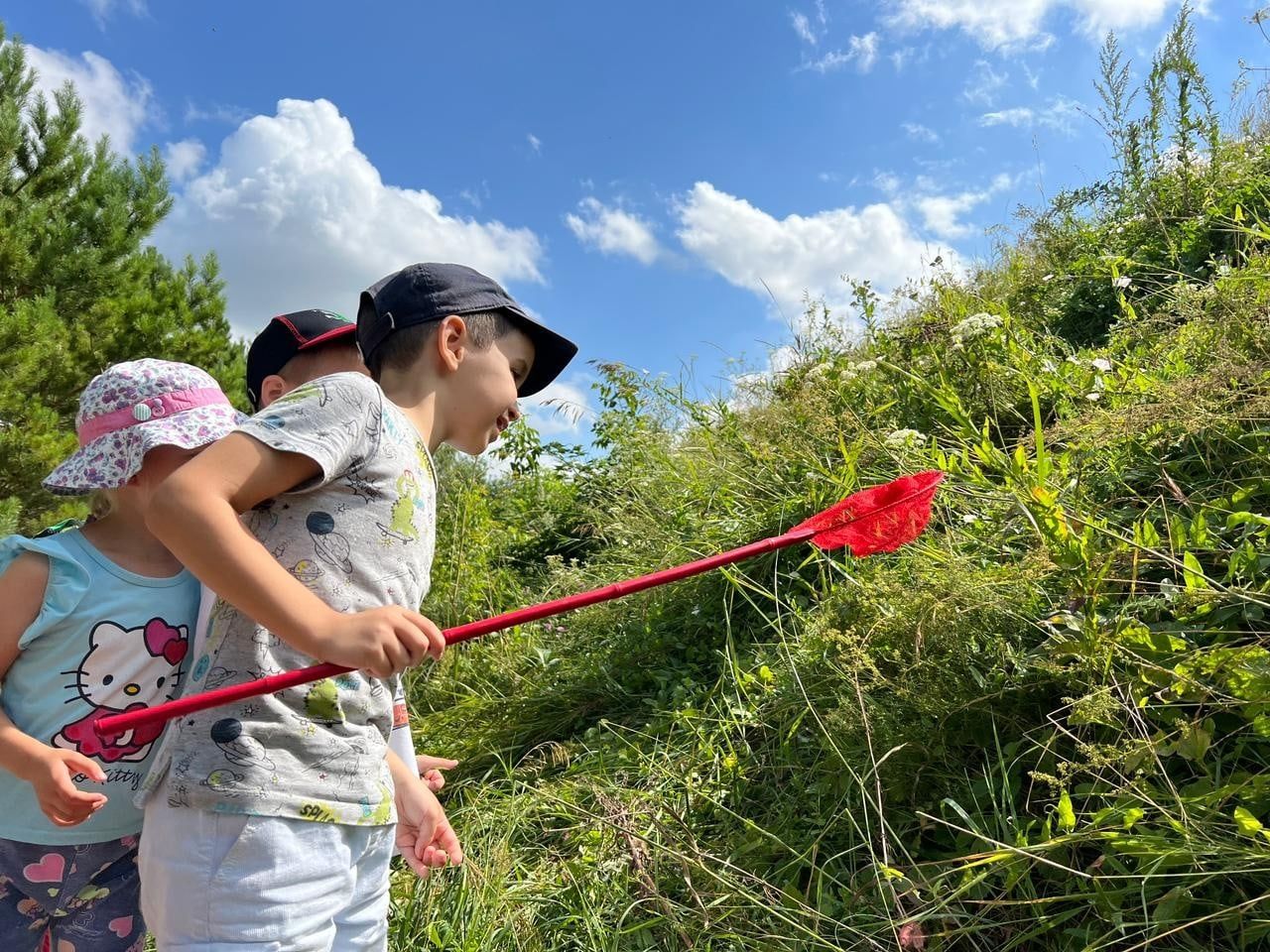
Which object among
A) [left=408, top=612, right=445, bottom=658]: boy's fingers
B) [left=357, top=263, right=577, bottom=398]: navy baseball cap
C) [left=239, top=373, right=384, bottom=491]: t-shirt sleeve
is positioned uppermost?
[left=357, top=263, right=577, bottom=398]: navy baseball cap

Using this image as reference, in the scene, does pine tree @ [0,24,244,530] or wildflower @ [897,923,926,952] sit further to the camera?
pine tree @ [0,24,244,530]

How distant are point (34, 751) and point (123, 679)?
174 millimetres

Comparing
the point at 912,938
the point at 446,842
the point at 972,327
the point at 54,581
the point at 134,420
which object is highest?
the point at 972,327

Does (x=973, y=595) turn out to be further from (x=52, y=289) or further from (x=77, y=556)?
(x=52, y=289)

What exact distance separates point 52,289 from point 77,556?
26.6 ft

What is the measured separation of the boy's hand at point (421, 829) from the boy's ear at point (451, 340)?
2.48ft

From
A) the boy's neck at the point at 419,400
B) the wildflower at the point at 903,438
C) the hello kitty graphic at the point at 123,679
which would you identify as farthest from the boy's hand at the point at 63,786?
the wildflower at the point at 903,438

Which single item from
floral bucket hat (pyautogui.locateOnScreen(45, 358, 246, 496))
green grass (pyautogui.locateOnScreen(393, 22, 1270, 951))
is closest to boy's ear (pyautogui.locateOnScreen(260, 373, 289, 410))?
floral bucket hat (pyautogui.locateOnScreen(45, 358, 246, 496))

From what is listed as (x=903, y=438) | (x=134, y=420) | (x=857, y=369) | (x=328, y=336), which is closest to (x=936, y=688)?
(x=903, y=438)

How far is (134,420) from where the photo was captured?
153 cm

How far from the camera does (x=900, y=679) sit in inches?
73.5

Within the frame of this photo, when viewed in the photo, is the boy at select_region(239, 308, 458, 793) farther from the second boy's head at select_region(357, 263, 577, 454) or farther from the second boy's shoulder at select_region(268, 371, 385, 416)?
the second boy's shoulder at select_region(268, 371, 385, 416)

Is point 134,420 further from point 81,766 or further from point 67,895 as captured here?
point 67,895

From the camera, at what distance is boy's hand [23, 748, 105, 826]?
124 cm
